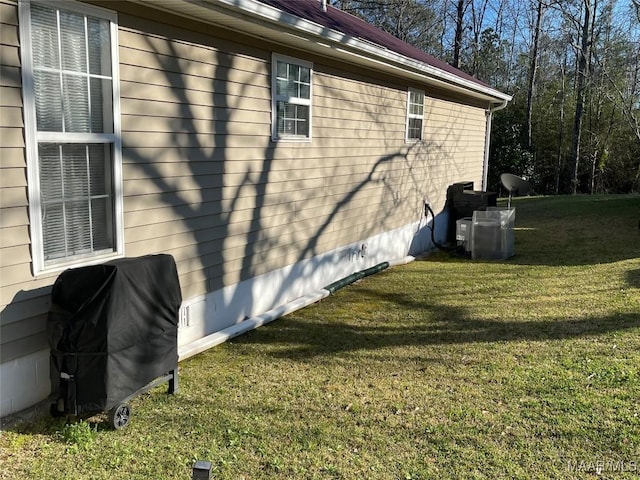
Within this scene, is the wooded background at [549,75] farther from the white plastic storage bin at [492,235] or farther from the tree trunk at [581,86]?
the white plastic storage bin at [492,235]

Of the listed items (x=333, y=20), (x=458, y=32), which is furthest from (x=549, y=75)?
(x=333, y=20)

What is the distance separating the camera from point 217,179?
16.7ft

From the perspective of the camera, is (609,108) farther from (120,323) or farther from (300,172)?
(120,323)

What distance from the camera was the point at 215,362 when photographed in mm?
4672

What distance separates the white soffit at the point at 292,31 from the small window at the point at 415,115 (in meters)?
0.43

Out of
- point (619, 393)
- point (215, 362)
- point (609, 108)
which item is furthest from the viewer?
point (609, 108)

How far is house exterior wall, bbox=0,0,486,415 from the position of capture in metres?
3.41

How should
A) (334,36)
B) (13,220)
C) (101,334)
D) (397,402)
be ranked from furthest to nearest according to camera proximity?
(334,36) → (397,402) → (13,220) → (101,334)

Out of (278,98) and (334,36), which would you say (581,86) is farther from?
(278,98)

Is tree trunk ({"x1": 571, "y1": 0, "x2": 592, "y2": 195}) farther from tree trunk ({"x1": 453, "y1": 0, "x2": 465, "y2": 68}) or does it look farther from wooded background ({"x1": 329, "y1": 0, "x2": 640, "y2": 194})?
tree trunk ({"x1": 453, "y1": 0, "x2": 465, "y2": 68})

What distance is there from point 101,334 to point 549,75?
96.4ft

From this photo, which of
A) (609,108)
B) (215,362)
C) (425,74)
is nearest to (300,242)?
(215,362)

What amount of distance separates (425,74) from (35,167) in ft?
22.2

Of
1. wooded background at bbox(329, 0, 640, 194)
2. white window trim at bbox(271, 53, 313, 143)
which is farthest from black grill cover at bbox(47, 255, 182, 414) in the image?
wooded background at bbox(329, 0, 640, 194)
